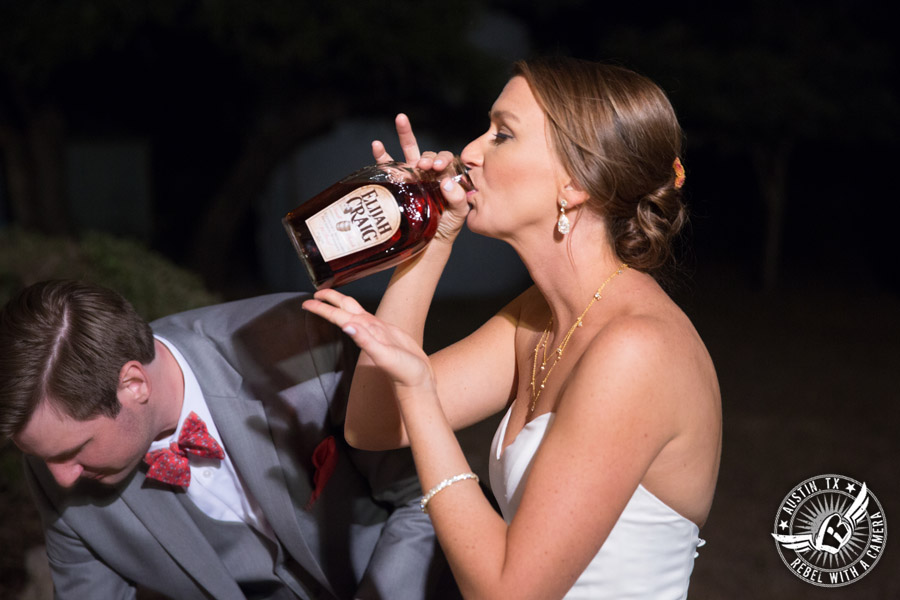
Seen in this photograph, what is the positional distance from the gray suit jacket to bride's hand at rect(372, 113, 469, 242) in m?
0.47

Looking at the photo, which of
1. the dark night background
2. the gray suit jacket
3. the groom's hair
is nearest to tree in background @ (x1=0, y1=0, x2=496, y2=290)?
the dark night background

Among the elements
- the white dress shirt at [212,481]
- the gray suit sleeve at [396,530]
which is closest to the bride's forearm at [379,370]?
the gray suit sleeve at [396,530]

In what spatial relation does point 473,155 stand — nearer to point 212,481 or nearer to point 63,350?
point 63,350

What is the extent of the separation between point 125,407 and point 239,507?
0.42m

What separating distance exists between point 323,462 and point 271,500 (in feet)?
0.44

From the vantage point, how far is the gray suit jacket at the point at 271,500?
1724 millimetres

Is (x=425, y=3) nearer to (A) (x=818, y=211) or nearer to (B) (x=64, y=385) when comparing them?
(B) (x=64, y=385)

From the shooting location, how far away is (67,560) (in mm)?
1770

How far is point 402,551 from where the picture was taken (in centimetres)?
171

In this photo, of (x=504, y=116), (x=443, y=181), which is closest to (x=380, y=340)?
(x=443, y=181)

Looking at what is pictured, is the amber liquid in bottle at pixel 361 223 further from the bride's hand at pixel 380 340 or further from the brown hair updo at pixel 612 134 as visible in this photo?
the brown hair updo at pixel 612 134

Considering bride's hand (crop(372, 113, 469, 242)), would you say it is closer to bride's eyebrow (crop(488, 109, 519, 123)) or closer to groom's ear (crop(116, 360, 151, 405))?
bride's eyebrow (crop(488, 109, 519, 123))

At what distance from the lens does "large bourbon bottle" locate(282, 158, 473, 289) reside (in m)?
1.34

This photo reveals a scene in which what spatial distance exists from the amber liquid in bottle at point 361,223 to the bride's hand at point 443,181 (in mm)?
26
